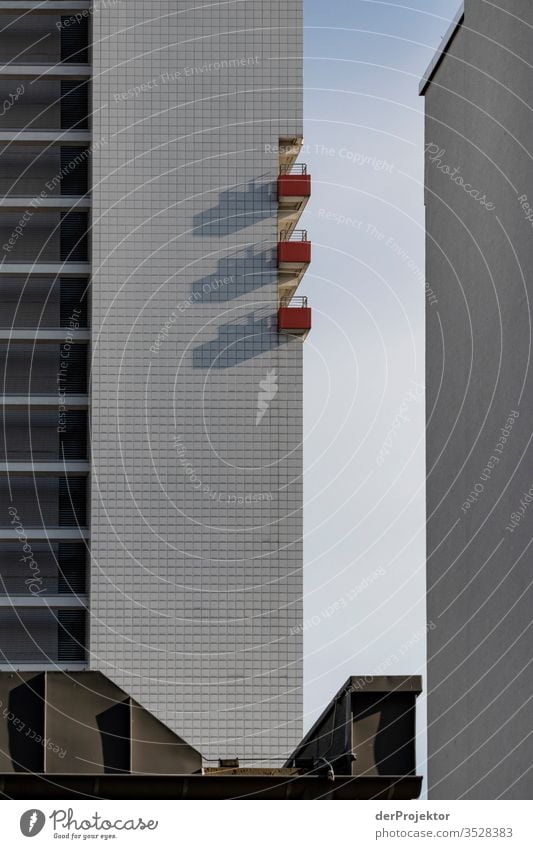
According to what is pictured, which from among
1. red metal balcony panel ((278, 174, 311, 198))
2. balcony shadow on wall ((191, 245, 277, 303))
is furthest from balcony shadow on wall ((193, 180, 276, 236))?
balcony shadow on wall ((191, 245, 277, 303))

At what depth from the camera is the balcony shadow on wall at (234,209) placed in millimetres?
32500

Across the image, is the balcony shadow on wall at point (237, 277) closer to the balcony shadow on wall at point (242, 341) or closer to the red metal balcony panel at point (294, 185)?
the balcony shadow on wall at point (242, 341)

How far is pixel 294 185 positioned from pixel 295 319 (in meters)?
2.90

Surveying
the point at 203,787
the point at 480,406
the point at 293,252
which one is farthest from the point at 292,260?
the point at 203,787

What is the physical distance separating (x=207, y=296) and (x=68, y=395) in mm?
3705

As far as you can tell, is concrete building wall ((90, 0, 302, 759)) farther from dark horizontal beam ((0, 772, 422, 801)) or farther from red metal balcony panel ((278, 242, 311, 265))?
dark horizontal beam ((0, 772, 422, 801))

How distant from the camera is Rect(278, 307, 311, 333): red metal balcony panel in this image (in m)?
32.1

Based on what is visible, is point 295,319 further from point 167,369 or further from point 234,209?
point 167,369

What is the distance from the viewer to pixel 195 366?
32.2 metres

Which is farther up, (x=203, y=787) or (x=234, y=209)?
(x=234, y=209)

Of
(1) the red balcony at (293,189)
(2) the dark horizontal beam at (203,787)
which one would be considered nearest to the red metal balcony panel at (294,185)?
(1) the red balcony at (293,189)

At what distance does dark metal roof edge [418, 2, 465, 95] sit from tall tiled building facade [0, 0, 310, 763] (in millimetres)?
3228
